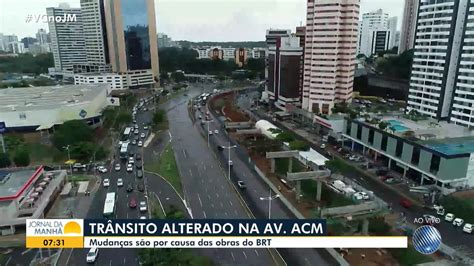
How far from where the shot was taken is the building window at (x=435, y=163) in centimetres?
3612

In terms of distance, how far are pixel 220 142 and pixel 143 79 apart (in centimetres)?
6224

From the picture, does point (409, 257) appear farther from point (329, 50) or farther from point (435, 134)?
point (329, 50)

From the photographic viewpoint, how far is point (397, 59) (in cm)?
9300

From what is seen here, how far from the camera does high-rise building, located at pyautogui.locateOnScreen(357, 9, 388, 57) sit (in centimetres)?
15425

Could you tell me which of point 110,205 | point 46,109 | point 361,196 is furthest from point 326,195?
point 46,109

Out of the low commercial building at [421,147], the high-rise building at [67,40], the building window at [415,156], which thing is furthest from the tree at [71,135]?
the high-rise building at [67,40]

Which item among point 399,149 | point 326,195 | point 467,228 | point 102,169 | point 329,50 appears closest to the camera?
point 467,228

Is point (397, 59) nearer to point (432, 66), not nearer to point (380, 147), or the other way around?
point (432, 66)

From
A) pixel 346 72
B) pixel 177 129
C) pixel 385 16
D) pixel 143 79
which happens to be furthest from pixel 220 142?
pixel 385 16

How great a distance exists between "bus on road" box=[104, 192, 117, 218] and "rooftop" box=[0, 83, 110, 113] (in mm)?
31914

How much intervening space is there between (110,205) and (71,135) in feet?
68.7

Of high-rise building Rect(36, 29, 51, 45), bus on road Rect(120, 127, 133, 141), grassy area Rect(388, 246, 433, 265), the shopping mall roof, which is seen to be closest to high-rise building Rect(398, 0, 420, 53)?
bus on road Rect(120, 127, 133, 141)

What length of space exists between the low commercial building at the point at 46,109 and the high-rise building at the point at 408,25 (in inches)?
3860

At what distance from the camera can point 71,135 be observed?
1930 inches
